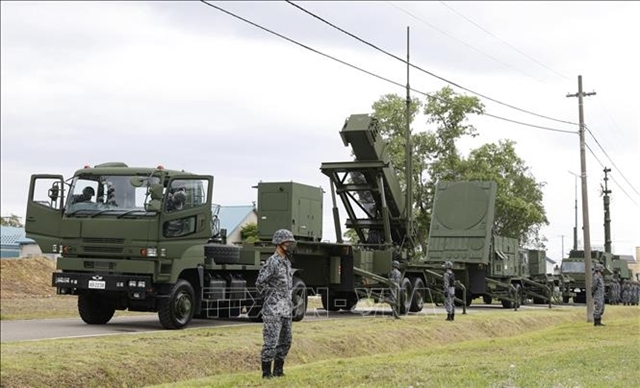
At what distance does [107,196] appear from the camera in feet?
49.8

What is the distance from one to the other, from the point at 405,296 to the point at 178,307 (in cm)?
817

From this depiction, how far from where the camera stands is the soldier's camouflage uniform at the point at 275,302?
9.40 metres

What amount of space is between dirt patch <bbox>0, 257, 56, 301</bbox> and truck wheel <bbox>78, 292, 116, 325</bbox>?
1769 cm

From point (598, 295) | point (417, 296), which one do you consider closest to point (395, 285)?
point (417, 296)

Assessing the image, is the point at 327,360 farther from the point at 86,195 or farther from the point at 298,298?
the point at 86,195

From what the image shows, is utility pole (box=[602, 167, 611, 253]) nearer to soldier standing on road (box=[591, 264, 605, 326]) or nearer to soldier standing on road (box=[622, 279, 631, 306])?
soldier standing on road (box=[622, 279, 631, 306])

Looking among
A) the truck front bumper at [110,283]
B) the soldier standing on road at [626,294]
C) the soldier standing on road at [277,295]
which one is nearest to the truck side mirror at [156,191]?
the truck front bumper at [110,283]

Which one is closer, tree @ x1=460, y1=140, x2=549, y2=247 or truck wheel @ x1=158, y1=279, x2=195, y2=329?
truck wheel @ x1=158, y1=279, x2=195, y2=329

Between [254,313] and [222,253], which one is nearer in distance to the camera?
[222,253]

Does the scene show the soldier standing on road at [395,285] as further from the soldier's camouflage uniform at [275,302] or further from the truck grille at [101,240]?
the soldier's camouflage uniform at [275,302]

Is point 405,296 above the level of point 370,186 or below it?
below

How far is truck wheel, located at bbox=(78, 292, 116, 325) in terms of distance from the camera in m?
16.2

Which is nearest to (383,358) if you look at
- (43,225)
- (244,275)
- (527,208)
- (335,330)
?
(335,330)

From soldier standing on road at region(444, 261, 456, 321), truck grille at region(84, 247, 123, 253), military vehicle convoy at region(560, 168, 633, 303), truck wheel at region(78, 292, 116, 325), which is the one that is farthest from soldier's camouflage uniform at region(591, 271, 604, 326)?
military vehicle convoy at region(560, 168, 633, 303)
